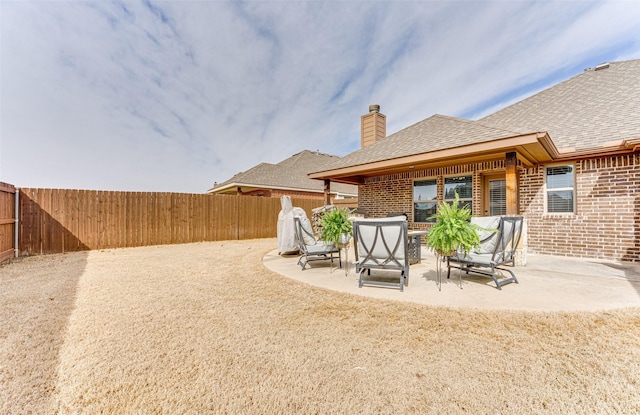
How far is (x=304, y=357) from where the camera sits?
2238 mm

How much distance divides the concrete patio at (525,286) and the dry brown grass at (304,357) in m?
0.29

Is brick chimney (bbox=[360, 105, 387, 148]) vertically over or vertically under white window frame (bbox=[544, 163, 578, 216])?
over

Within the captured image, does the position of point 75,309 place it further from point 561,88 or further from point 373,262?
point 561,88

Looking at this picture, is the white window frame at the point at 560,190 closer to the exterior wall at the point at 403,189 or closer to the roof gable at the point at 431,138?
the exterior wall at the point at 403,189

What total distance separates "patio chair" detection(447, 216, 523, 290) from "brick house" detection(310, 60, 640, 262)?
5.53ft

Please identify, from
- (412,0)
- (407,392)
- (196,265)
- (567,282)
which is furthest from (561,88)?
(196,265)

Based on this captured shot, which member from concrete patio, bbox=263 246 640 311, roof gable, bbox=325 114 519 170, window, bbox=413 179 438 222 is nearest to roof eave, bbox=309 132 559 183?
roof gable, bbox=325 114 519 170

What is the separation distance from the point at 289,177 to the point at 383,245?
13.4 meters

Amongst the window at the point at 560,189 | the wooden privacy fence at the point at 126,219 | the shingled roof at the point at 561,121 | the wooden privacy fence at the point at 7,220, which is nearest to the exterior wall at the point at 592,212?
the window at the point at 560,189

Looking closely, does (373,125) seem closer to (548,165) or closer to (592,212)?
(548,165)

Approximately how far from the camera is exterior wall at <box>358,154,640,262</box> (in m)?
5.89

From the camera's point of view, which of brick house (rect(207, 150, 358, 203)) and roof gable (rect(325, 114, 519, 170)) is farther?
brick house (rect(207, 150, 358, 203))

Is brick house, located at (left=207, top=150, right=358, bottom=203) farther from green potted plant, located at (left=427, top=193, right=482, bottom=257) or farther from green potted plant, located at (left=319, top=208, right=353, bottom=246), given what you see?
green potted plant, located at (left=427, top=193, right=482, bottom=257)

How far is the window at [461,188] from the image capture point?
26.7ft
